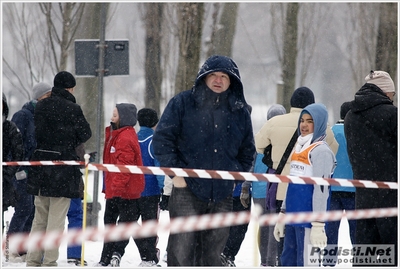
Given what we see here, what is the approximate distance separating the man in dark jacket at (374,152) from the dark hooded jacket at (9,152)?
3211mm

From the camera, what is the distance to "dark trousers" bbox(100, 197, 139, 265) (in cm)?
882

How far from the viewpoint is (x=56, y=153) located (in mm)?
8414

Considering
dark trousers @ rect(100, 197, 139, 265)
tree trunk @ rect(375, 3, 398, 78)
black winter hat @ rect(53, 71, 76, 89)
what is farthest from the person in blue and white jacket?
tree trunk @ rect(375, 3, 398, 78)

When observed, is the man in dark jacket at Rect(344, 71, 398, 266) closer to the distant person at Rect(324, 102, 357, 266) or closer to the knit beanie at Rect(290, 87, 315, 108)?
the distant person at Rect(324, 102, 357, 266)

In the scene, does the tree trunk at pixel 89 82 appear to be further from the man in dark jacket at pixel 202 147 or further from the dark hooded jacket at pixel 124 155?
the man in dark jacket at pixel 202 147

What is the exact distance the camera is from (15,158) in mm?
8023

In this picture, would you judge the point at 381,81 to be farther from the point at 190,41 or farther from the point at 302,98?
the point at 190,41

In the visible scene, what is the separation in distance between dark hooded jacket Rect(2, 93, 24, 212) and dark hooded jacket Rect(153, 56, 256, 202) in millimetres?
2224

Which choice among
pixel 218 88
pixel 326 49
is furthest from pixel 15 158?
pixel 326 49

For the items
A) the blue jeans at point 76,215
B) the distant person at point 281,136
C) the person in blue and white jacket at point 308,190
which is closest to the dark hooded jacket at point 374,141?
the person in blue and white jacket at point 308,190

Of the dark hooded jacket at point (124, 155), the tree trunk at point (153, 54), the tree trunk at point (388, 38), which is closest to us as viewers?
the dark hooded jacket at point (124, 155)

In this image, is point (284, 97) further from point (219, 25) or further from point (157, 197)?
point (157, 197)

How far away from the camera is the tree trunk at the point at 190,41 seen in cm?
1798

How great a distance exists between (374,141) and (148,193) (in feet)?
11.1
